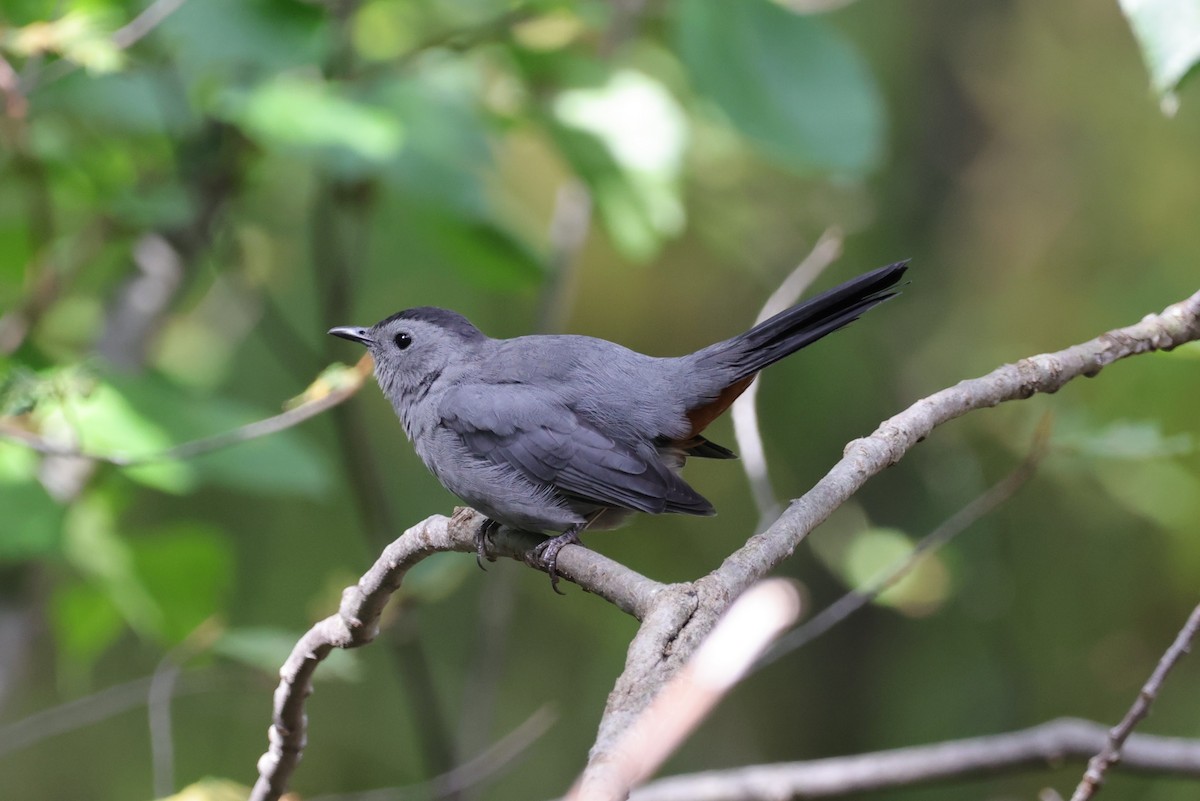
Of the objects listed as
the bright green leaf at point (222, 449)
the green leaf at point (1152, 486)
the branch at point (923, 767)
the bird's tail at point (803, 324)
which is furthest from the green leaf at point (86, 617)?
the green leaf at point (1152, 486)

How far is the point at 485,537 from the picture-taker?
2.12 m

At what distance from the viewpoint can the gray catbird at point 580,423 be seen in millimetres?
2084

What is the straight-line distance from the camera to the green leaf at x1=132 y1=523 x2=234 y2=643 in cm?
276

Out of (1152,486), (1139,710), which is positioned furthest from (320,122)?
(1152,486)

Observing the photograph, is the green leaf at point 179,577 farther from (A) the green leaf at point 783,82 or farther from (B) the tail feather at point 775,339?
(A) the green leaf at point 783,82

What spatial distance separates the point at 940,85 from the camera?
495 cm

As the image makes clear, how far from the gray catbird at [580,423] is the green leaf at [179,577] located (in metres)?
0.74

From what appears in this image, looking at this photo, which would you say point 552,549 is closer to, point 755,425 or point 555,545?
point 555,545

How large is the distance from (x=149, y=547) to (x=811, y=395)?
8.88ft

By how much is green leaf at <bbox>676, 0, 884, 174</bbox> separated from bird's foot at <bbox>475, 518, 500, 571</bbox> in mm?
1010

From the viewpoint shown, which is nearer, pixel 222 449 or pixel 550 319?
pixel 222 449

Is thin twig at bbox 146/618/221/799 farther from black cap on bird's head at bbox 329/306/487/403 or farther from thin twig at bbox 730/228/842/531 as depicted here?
thin twig at bbox 730/228/842/531

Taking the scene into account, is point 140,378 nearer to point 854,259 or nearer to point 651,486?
point 651,486

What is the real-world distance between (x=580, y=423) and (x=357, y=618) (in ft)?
2.48
